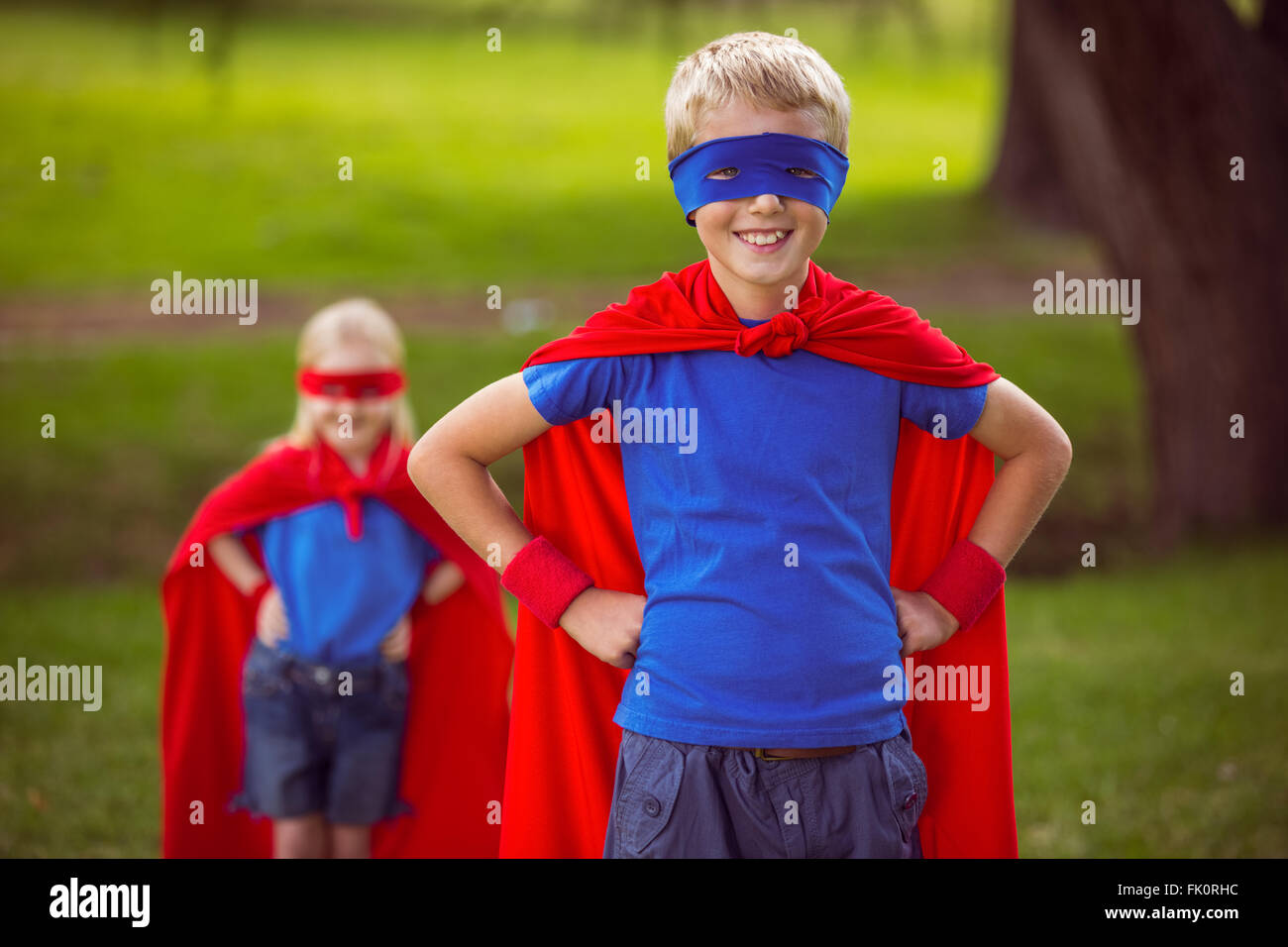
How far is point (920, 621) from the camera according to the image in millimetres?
2869

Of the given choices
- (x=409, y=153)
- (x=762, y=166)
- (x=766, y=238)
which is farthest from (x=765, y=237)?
(x=409, y=153)

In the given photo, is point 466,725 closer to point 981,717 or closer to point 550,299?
point 981,717

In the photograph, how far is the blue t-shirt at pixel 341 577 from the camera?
4055 millimetres

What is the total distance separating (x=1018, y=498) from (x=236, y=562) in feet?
7.96

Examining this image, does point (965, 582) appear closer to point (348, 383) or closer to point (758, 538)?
point (758, 538)

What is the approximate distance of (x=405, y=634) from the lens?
163 inches

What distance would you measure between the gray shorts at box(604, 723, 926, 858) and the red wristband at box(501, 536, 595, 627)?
1.26 feet

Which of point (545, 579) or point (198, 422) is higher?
point (198, 422)

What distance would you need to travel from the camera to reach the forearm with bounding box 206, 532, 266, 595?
13.9ft

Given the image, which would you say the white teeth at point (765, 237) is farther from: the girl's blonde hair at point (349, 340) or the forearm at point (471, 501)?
the girl's blonde hair at point (349, 340)

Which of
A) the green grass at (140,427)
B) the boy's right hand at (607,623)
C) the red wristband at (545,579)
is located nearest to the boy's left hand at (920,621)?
the boy's right hand at (607,623)

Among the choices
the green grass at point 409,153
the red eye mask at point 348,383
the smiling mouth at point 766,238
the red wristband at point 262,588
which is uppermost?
the green grass at point 409,153

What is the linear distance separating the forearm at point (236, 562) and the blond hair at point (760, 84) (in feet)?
7.07

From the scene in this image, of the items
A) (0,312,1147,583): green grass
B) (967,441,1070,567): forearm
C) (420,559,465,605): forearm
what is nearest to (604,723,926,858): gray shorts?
(967,441,1070,567): forearm
